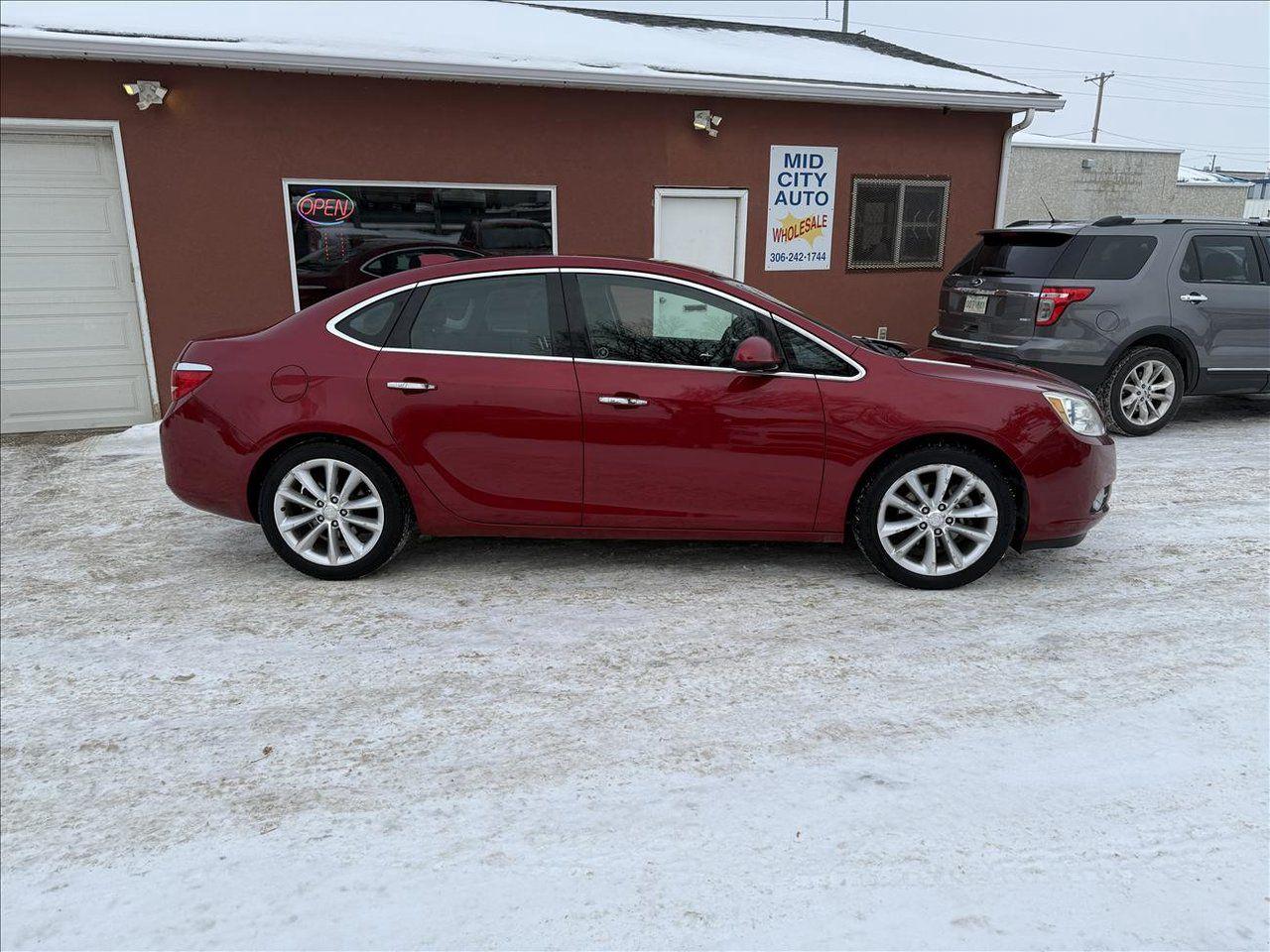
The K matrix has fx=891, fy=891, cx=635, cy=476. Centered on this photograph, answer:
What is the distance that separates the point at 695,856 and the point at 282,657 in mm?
2062

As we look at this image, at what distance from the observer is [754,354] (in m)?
4.16

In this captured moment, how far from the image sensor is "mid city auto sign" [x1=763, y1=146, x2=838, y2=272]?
10219mm

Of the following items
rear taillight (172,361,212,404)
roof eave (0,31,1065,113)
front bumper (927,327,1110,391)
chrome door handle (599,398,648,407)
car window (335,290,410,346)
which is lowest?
front bumper (927,327,1110,391)

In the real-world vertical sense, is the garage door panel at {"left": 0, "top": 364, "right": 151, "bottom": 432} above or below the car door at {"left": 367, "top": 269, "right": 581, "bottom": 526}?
below

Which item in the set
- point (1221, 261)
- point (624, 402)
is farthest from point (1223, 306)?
point (624, 402)

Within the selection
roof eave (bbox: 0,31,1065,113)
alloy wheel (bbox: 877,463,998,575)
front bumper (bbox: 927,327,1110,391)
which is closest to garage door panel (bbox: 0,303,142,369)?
roof eave (bbox: 0,31,1065,113)

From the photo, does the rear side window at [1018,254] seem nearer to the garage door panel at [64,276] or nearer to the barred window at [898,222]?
the barred window at [898,222]

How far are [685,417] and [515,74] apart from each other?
18.7 ft

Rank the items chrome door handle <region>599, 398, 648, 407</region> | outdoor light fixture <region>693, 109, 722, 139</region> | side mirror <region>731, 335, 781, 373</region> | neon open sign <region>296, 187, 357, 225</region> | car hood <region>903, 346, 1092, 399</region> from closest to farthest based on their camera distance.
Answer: side mirror <region>731, 335, 781, 373</region>
chrome door handle <region>599, 398, 648, 407</region>
car hood <region>903, 346, 1092, 399</region>
neon open sign <region>296, 187, 357, 225</region>
outdoor light fixture <region>693, 109, 722, 139</region>

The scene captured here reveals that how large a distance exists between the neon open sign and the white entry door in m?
3.23

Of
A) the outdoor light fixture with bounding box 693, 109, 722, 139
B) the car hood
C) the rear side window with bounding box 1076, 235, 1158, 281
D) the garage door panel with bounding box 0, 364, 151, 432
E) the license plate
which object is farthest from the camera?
the outdoor light fixture with bounding box 693, 109, 722, 139

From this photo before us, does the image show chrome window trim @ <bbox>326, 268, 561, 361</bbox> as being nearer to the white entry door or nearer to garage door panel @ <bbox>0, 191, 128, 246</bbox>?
garage door panel @ <bbox>0, 191, 128, 246</bbox>

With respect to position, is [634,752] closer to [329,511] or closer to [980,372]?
[329,511]

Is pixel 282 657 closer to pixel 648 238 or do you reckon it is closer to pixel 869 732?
pixel 869 732
